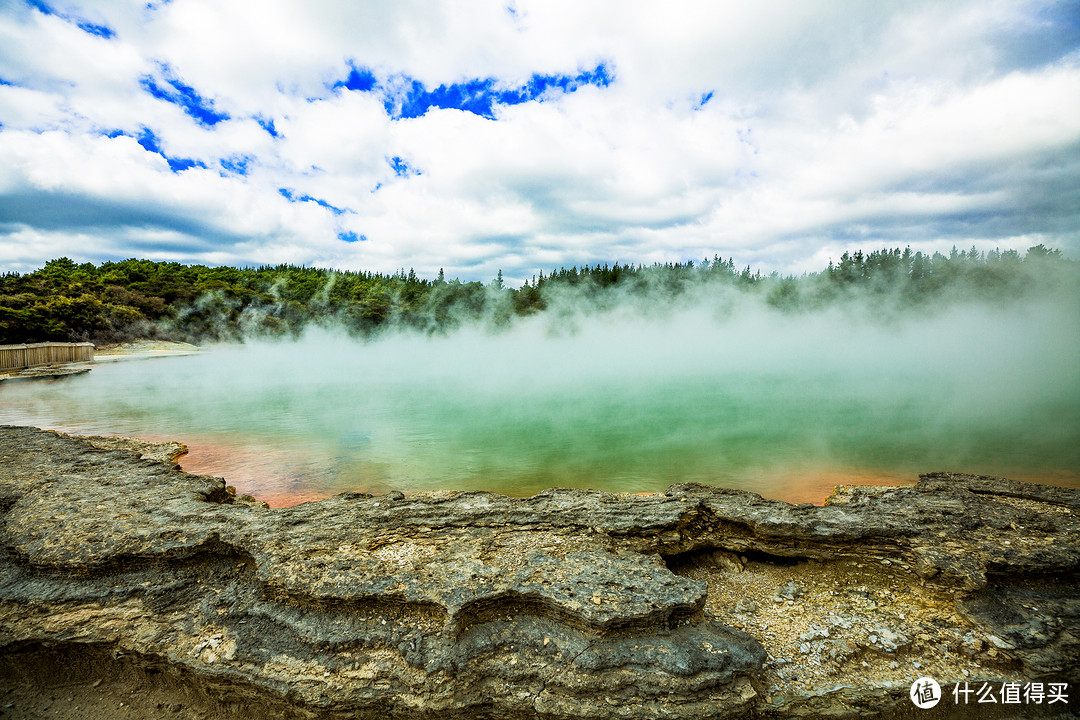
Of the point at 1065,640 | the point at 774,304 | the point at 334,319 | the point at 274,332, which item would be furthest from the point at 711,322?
the point at 1065,640

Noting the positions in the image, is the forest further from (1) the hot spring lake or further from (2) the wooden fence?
(1) the hot spring lake

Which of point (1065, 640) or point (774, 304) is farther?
point (774, 304)

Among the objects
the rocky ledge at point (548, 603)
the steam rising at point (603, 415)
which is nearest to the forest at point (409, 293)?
A: the steam rising at point (603, 415)

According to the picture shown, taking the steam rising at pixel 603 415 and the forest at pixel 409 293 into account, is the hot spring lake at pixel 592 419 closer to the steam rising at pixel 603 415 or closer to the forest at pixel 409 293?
the steam rising at pixel 603 415

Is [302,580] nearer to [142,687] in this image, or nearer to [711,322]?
[142,687]

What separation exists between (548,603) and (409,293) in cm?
5901

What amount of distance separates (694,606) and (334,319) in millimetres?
50722

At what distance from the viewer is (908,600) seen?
3.02m

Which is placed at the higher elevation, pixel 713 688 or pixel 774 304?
pixel 774 304

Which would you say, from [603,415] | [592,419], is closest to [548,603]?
[592,419]

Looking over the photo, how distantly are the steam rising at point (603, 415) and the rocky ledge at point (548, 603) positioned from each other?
3.08m

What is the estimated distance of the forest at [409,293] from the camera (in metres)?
30.9

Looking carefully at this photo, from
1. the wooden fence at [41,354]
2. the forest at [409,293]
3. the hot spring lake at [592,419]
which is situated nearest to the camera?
the hot spring lake at [592,419]

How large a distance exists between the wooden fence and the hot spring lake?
1407mm
